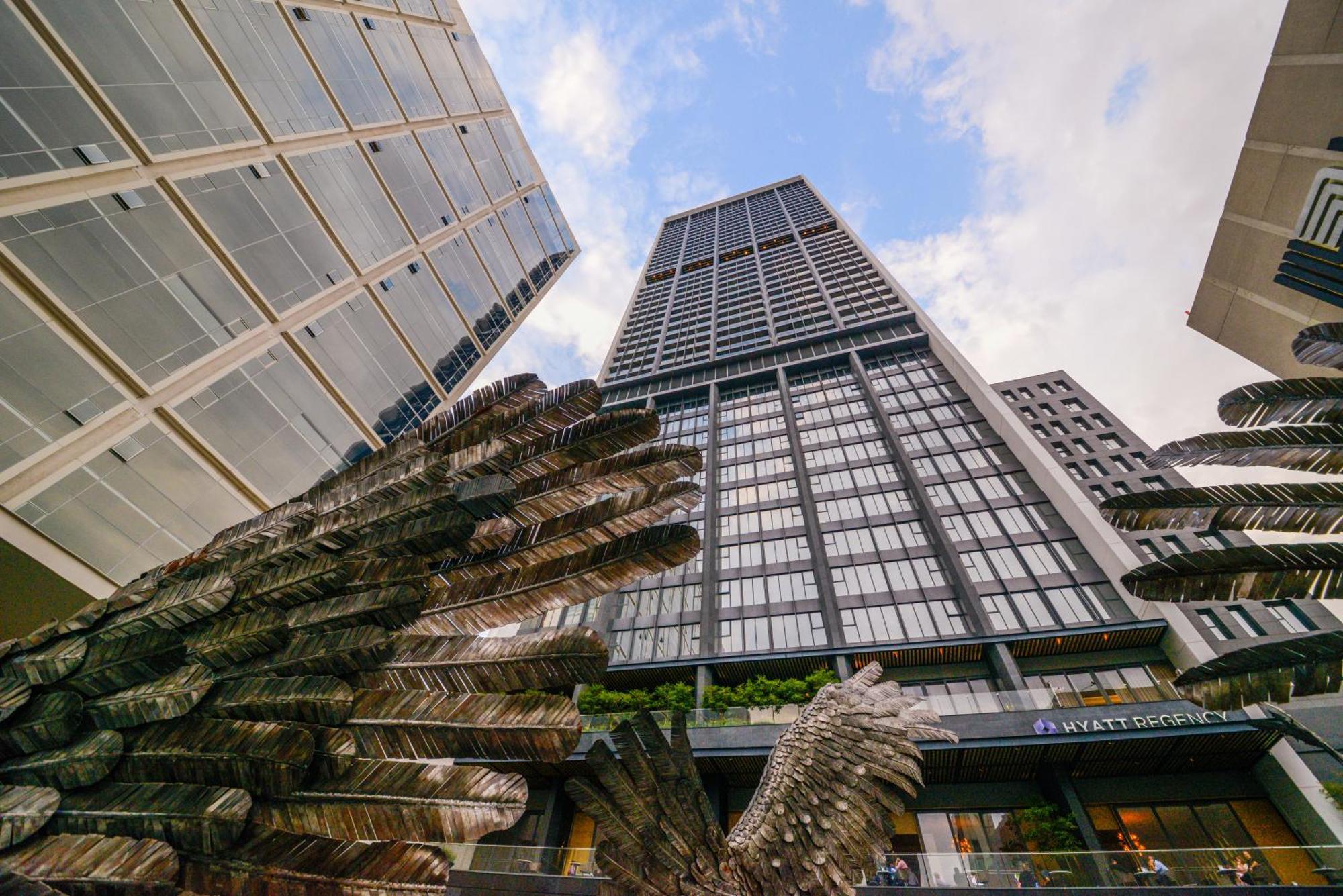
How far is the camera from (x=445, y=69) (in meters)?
22.4

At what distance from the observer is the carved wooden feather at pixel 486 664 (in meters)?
1.49

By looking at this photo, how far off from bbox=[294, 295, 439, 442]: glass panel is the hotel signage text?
76.2 ft

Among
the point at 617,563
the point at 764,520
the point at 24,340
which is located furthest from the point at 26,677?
the point at 764,520

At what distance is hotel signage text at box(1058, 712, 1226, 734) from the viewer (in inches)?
612

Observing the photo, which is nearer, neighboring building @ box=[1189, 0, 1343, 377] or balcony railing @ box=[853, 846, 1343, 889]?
neighboring building @ box=[1189, 0, 1343, 377]

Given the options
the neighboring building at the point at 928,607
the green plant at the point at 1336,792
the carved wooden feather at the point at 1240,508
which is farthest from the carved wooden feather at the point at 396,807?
the green plant at the point at 1336,792

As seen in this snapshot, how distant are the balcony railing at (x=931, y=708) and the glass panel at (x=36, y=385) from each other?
48.2ft

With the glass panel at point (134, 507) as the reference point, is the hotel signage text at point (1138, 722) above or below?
above

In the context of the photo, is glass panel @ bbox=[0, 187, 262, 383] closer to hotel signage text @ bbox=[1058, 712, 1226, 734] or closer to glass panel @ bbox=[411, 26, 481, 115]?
glass panel @ bbox=[411, 26, 481, 115]

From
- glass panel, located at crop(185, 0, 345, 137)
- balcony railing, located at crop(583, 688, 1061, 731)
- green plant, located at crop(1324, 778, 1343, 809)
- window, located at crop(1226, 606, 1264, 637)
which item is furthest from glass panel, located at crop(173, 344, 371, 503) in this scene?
window, located at crop(1226, 606, 1264, 637)

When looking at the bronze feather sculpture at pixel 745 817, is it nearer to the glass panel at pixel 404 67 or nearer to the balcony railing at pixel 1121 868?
the balcony railing at pixel 1121 868

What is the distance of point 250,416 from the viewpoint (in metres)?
11.9

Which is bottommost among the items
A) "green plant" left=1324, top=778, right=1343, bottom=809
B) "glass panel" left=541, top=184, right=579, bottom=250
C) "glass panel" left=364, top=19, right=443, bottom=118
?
"green plant" left=1324, top=778, right=1343, bottom=809

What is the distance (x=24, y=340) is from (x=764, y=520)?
1165 inches
